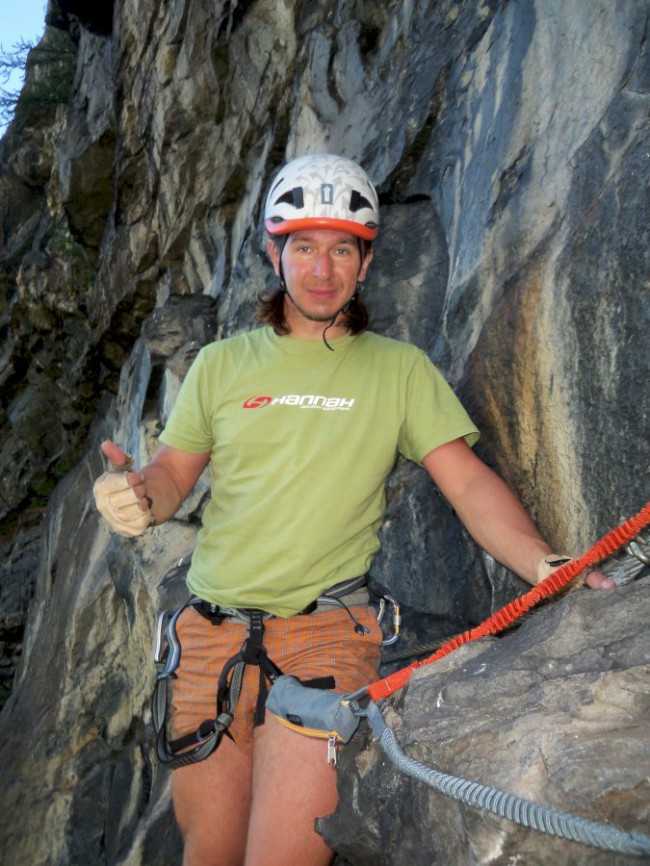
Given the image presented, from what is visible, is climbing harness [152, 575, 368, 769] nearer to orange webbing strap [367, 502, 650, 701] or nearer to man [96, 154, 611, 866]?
man [96, 154, 611, 866]

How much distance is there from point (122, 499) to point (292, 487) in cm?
72

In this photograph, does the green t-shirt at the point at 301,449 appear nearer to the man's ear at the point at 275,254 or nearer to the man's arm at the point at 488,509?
the man's arm at the point at 488,509

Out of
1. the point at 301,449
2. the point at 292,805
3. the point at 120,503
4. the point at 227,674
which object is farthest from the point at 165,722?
the point at 301,449

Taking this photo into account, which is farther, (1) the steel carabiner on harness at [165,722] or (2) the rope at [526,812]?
(1) the steel carabiner on harness at [165,722]

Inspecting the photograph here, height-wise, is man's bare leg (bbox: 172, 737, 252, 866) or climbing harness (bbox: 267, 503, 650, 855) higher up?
climbing harness (bbox: 267, 503, 650, 855)

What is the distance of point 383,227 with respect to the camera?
229 inches

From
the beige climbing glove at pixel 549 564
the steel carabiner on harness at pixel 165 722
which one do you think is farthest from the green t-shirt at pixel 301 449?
the beige climbing glove at pixel 549 564

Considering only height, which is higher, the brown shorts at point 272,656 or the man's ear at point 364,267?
the man's ear at point 364,267

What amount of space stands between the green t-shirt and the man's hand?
0.40 m

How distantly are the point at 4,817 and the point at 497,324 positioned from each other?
7232 millimetres

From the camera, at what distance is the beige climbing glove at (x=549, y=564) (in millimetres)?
2822

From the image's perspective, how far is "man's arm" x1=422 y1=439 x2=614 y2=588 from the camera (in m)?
3.08

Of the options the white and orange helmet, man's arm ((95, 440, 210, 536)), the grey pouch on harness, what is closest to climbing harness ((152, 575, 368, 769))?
the grey pouch on harness

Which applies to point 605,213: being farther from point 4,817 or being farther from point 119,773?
point 4,817
